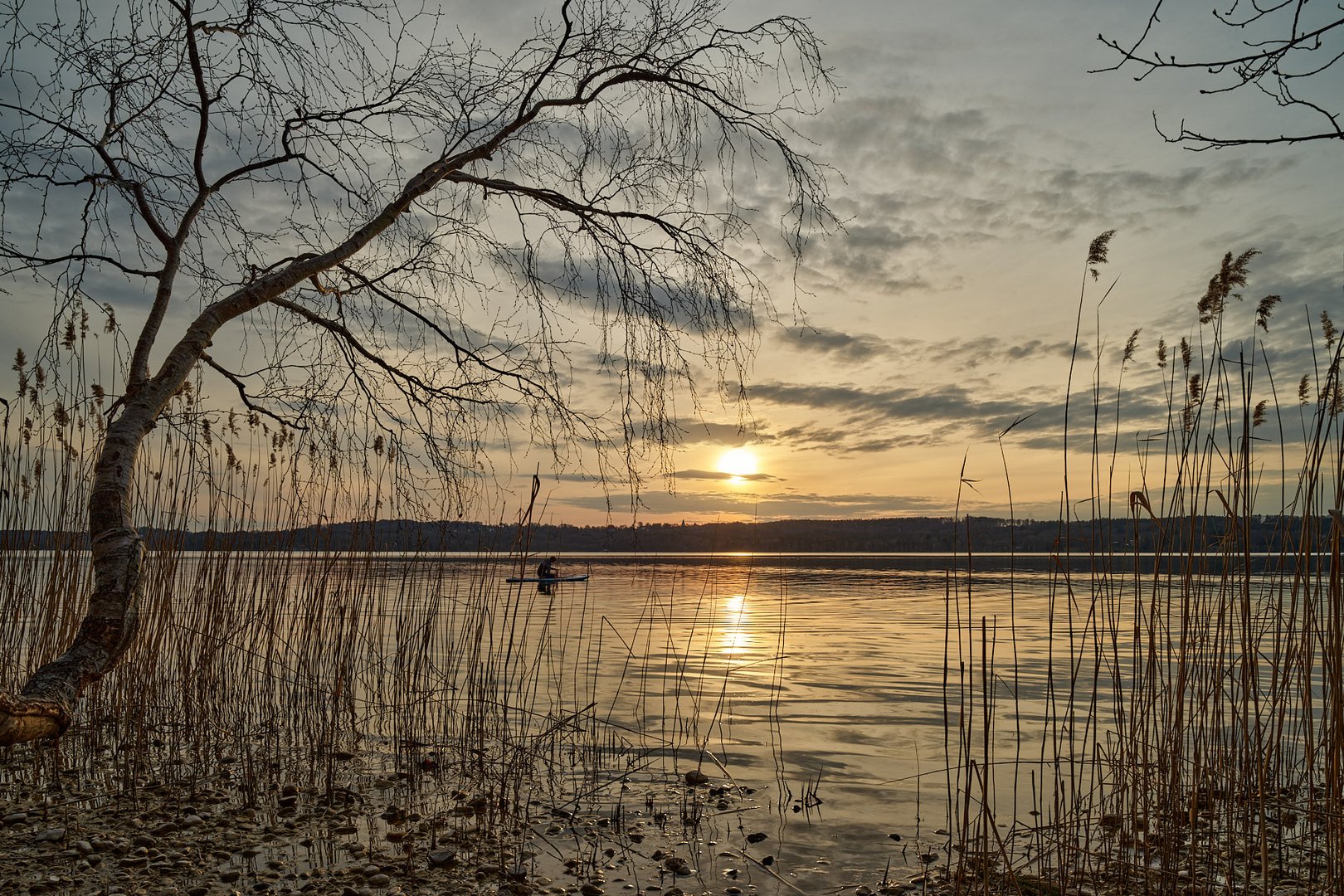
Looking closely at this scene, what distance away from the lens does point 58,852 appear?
4.04 metres

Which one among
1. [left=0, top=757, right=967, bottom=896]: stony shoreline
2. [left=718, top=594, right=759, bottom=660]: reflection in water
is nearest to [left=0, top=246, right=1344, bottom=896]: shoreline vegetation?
[left=0, top=757, right=967, bottom=896]: stony shoreline

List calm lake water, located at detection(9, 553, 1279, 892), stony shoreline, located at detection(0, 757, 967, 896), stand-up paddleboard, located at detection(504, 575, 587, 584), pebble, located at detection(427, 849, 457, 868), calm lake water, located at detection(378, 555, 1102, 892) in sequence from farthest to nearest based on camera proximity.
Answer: stand-up paddleboard, located at detection(504, 575, 587, 584) → calm lake water, located at detection(378, 555, 1102, 892) → calm lake water, located at detection(9, 553, 1279, 892) → pebble, located at detection(427, 849, 457, 868) → stony shoreline, located at detection(0, 757, 967, 896)

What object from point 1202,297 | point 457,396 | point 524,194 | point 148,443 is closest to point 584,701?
→ point 457,396

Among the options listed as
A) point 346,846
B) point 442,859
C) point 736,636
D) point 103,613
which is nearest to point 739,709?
point 442,859

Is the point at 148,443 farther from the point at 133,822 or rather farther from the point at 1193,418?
the point at 1193,418

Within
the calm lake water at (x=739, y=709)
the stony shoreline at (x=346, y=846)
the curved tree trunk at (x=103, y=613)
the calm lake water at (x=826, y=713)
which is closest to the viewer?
the curved tree trunk at (x=103, y=613)

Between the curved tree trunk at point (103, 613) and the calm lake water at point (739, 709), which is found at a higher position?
the curved tree trunk at point (103, 613)

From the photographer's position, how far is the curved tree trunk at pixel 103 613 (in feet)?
6.87

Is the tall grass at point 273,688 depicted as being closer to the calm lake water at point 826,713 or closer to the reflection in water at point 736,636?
the calm lake water at point 826,713

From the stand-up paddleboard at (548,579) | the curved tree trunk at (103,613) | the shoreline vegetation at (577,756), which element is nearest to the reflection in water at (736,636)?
the stand-up paddleboard at (548,579)

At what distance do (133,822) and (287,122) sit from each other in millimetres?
4104

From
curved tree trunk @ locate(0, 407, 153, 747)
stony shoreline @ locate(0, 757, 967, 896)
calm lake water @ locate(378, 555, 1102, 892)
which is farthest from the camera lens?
calm lake water @ locate(378, 555, 1102, 892)

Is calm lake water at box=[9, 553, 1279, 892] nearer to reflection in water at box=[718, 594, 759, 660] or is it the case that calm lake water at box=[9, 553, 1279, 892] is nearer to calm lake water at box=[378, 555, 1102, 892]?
calm lake water at box=[378, 555, 1102, 892]

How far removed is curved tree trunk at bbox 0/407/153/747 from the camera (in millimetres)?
2094
